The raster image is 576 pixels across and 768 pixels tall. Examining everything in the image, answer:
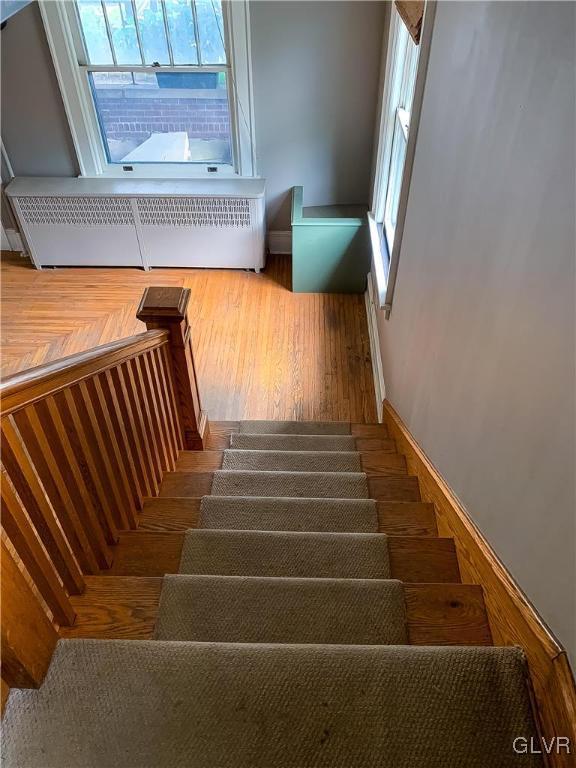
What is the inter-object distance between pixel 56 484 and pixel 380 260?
2501 mm

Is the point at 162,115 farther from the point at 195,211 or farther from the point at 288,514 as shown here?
the point at 288,514

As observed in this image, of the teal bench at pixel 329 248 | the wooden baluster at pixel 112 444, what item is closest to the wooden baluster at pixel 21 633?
the wooden baluster at pixel 112 444

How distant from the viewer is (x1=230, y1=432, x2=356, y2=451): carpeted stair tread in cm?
258

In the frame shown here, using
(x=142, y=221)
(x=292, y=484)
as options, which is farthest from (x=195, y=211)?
(x=292, y=484)

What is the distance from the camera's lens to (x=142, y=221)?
4.02 m

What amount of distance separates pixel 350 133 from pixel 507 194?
3077 millimetres

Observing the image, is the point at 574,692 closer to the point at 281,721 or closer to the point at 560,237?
the point at 281,721

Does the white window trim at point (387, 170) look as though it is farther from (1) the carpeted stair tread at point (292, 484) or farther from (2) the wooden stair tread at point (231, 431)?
(1) the carpeted stair tread at point (292, 484)

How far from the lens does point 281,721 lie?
3.20 feet

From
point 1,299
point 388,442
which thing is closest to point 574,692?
point 388,442

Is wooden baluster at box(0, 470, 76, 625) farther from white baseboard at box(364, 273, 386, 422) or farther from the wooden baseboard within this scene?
white baseboard at box(364, 273, 386, 422)

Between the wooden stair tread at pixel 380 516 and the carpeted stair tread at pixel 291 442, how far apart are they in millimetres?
741

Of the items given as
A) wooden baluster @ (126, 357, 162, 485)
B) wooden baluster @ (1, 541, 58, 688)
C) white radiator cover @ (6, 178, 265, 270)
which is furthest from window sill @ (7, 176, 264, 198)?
wooden baluster @ (1, 541, 58, 688)

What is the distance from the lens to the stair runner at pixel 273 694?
95cm
